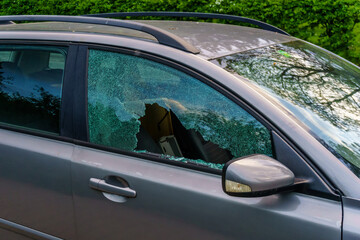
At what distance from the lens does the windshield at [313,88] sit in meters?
1.92

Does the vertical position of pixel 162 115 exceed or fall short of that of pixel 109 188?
it exceeds it

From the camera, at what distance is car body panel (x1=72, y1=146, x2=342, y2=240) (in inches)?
68.2

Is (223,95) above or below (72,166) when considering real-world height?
above

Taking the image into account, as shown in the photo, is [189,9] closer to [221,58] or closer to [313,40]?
[313,40]

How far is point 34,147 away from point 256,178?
4.22 feet

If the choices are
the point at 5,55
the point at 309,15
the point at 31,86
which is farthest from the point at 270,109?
the point at 309,15

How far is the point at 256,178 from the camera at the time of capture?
1.70m

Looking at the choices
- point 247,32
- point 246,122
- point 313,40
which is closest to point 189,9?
point 313,40

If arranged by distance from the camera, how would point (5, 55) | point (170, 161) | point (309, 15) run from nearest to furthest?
point (170, 161)
point (5, 55)
point (309, 15)

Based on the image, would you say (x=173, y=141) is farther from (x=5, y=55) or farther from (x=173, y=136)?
(x=5, y=55)

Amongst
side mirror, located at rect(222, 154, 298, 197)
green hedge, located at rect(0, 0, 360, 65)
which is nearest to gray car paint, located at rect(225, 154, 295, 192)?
side mirror, located at rect(222, 154, 298, 197)

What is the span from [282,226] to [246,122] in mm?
460

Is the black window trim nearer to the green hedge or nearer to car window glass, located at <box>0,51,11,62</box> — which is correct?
car window glass, located at <box>0,51,11,62</box>

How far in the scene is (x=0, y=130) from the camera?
262 cm
